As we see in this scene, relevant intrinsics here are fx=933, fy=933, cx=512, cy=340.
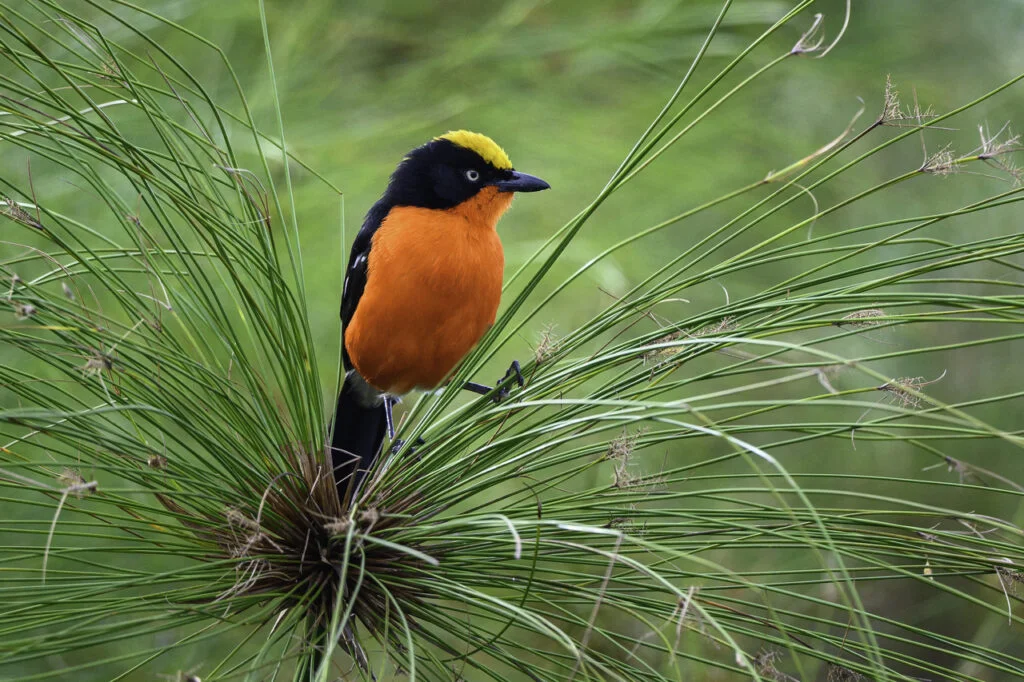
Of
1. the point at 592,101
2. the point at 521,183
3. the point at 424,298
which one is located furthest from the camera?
the point at 592,101

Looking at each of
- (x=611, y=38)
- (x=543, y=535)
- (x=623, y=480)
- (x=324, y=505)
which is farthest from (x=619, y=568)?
(x=611, y=38)

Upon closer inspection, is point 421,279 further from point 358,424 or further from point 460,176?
point 358,424

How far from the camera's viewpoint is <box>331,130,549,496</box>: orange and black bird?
2.52m

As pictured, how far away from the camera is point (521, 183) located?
2709 millimetres

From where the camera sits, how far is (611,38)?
2770 mm

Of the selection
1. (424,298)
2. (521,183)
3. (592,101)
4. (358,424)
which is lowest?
(358,424)

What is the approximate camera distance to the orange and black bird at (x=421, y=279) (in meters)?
2.52

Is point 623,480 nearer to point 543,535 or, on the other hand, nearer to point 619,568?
point 543,535

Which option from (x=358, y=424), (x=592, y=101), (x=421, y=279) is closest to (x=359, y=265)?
(x=421, y=279)

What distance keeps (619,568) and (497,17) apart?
5.72 feet

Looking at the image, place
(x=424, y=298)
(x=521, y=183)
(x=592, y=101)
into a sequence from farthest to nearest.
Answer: (x=592, y=101), (x=521, y=183), (x=424, y=298)

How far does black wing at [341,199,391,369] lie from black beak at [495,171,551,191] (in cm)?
37

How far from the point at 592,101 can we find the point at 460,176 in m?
0.75

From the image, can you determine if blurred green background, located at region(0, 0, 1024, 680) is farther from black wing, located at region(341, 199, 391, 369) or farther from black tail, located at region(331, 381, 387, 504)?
black tail, located at region(331, 381, 387, 504)
